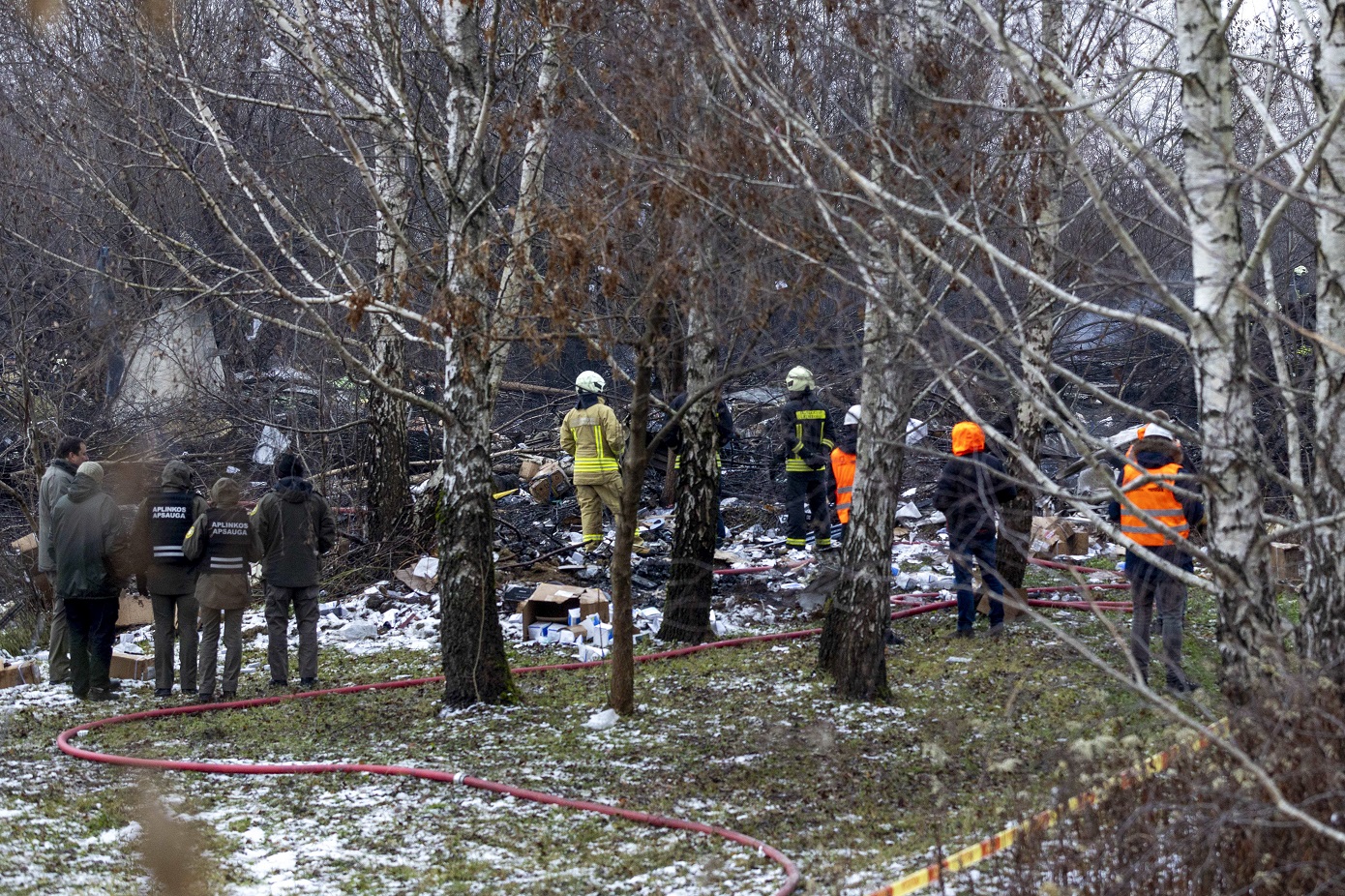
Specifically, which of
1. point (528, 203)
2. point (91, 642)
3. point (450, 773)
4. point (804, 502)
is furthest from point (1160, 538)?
point (91, 642)

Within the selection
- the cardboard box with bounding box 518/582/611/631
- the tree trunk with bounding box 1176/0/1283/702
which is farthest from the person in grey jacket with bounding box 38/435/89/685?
the tree trunk with bounding box 1176/0/1283/702

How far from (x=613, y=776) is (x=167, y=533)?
4.14 metres

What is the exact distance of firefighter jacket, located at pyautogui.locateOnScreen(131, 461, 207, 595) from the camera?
9.28 meters

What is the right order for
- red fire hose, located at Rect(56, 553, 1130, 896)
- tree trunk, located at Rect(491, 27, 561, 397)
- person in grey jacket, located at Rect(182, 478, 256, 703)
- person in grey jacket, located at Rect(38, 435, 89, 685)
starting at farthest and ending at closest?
person in grey jacket, located at Rect(38, 435, 89, 685), person in grey jacket, located at Rect(182, 478, 256, 703), tree trunk, located at Rect(491, 27, 561, 397), red fire hose, located at Rect(56, 553, 1130, 896)

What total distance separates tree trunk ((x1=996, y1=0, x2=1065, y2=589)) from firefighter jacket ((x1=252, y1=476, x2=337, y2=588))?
16.0 ft

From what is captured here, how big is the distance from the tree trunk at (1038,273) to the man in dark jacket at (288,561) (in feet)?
16.1

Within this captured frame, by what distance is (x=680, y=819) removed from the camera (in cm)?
603

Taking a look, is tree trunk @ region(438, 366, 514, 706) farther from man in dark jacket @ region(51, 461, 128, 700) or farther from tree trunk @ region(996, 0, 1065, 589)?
tree trunk @ region(996, 0, 1065, 589)

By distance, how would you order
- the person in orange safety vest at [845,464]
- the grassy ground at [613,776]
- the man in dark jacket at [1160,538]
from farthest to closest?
the person in orange safety vest at [845,464], the man in dark jacket at [1160,538], the grassy ground at [613,776]

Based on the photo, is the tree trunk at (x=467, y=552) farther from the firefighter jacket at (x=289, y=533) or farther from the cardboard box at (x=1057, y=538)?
the cardboard box at (x=1057, y=538)

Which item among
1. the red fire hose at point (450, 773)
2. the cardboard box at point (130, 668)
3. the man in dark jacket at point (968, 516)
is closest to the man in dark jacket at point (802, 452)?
the red fire hose at point (450, 773)

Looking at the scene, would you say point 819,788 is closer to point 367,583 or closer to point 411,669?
point 411,669

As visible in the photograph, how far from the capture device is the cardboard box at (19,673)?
9.88m

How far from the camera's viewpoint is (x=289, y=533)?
953cm
